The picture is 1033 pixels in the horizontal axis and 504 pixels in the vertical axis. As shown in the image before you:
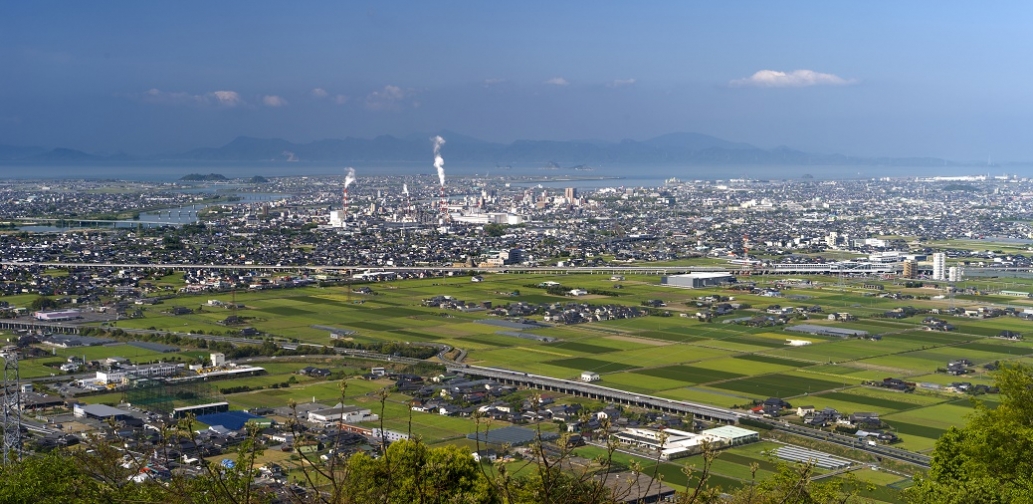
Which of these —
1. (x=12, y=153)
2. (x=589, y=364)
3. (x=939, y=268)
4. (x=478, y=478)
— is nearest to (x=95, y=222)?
(x=939, y=268)

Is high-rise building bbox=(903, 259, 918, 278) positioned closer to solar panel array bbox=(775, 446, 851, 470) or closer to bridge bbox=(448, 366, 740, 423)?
bridge bbox=(448, 366, 740, 423)

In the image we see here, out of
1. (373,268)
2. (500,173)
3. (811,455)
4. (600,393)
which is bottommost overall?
(500,173)

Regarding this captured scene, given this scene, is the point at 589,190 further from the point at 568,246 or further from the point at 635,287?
the point at 635,287

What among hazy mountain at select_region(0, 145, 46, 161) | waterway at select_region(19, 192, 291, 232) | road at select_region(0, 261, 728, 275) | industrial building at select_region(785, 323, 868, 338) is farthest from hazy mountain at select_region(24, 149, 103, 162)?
industrial building at select_region(785, 323, 868, 338)

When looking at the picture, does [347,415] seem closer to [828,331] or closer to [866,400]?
[866,400]

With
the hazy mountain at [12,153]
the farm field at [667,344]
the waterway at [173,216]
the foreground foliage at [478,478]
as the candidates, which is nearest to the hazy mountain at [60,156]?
the hazy mountain at [12,153]

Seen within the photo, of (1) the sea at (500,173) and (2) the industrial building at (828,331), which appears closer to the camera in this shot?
(2) the industrial building at (828,331)

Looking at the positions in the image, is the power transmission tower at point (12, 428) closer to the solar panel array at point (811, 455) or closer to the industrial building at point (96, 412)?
the industrial building at point (96, 412)
